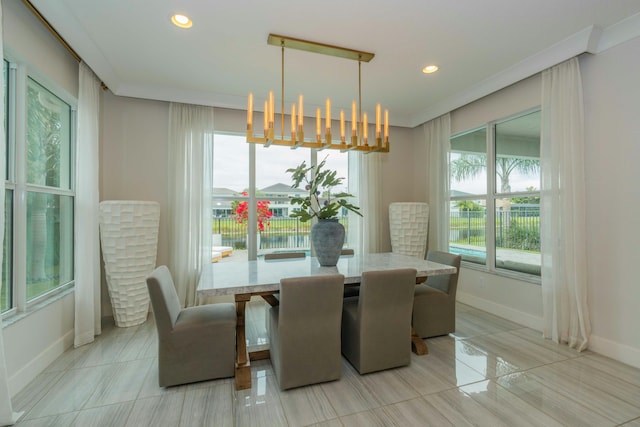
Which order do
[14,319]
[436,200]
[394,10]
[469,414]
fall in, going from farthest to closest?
[436,200] → [394,10] → [14,319] → [469,414]

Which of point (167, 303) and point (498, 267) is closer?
point (167, 303)

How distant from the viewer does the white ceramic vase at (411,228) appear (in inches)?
163

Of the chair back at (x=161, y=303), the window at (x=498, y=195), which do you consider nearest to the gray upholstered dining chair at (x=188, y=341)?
the chair back at (x=161, y=303)

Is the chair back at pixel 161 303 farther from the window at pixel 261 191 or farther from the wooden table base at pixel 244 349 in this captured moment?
the window at pixel 261 191

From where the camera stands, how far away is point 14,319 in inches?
79.5

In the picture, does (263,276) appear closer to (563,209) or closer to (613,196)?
(563,209)

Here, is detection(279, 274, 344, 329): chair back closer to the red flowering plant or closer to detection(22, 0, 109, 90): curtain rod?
the red flowering plant

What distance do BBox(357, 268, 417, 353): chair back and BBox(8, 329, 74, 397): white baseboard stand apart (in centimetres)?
238

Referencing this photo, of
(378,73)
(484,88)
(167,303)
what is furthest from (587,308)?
(167,303)

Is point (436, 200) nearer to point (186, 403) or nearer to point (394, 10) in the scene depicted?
point (394, 10)

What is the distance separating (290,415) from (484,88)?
3.76m

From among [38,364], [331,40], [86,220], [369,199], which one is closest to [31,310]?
[38,364]

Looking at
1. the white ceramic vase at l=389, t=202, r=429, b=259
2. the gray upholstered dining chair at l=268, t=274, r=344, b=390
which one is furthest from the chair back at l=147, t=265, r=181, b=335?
the white ceramic vase at l=389, t=202, r=429, b=259

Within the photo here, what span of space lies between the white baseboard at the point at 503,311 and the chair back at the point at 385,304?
5.81 ft
